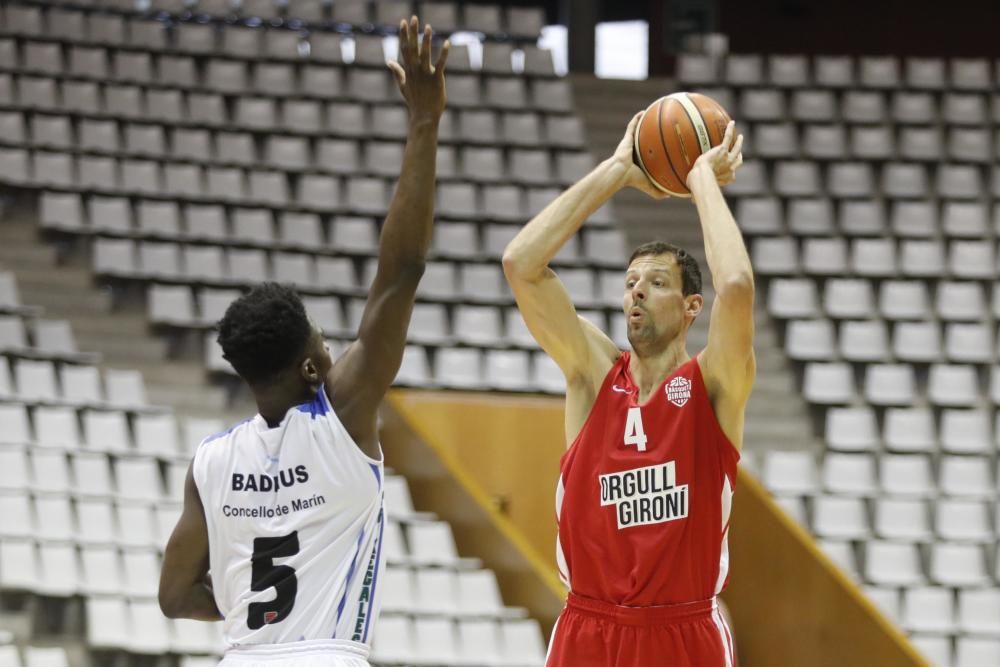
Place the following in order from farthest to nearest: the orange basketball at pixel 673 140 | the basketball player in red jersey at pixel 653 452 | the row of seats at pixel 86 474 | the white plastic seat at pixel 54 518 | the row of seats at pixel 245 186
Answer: the row of seats at pixel 245 186, the row of seats at pixel 86 474, the white plastic seat at pixel 54 518, the orange basketball at pixel 673 140, the basketball player in red jersey at pixel 653 452

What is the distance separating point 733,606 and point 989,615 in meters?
1.80

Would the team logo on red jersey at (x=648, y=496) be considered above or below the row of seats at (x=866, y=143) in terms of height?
below

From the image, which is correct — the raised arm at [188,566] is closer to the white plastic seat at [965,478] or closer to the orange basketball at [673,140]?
the orange basketball at [673,140]

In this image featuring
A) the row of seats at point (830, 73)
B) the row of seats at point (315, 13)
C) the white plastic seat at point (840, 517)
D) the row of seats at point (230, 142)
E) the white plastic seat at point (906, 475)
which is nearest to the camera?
the white plastic seat at point (840, 517)

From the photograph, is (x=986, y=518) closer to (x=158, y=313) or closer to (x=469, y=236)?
(x=469, y=236)

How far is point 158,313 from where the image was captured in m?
9.53

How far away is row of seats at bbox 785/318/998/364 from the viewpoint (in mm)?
9797

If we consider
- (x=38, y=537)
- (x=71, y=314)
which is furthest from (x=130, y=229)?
(x=38, y=537)

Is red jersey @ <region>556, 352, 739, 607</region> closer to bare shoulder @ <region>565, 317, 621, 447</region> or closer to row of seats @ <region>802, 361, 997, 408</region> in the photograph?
bare shoulder @ <region>565, 317, 621, 447</region>

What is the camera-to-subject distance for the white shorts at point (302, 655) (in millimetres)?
2477

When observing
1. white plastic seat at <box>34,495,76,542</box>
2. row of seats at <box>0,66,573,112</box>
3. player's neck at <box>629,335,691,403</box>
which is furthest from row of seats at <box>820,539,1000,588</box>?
player's neck at <box>629,335,691,403</box>

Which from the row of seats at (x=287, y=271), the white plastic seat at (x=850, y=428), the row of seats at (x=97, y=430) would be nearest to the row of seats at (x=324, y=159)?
the row of seats at (x=287, y=271)

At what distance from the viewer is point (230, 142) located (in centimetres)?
1091

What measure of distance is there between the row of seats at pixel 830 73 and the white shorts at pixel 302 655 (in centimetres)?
1039
